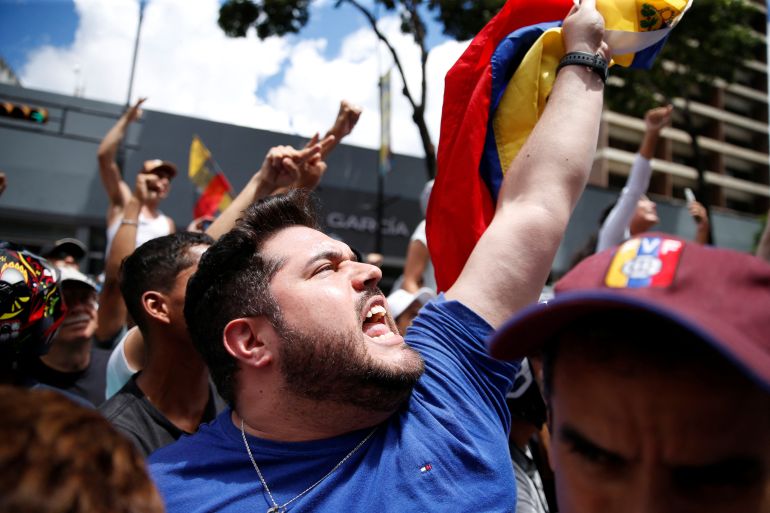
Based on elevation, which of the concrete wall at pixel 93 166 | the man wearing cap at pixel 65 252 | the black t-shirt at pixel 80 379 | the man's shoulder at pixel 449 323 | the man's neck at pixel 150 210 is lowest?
the concrete wall at pixel 93 166

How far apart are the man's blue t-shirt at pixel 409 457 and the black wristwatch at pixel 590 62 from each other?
0.75m

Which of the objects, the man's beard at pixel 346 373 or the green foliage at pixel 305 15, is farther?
the green foliage at pixel 305 15

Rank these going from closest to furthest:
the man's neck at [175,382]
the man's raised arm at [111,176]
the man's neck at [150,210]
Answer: the man's neck at [175,382], the man's raised arm at [111,176], the man's neck at [150,210]

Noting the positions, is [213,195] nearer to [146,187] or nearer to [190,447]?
[146,187]

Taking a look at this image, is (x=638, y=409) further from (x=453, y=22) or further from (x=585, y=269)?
(x=453, y=22)

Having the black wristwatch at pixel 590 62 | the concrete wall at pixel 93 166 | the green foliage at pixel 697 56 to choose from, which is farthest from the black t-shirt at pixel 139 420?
the green foliage at pixel 697 56

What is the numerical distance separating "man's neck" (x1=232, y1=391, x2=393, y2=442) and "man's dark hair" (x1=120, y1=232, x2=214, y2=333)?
1048 millimetres

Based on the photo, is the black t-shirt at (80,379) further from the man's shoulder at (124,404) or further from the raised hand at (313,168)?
the raised hand at (313,168)

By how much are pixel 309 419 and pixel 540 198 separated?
0.83 meters

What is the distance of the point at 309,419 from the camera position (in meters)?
1.60

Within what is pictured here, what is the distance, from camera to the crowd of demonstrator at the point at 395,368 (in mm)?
791

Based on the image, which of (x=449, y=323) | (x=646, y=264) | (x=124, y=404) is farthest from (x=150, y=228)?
(x=646, y=264)

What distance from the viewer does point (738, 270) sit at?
2.63ft

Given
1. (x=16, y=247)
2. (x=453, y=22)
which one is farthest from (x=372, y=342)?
(x=453, y=22)
